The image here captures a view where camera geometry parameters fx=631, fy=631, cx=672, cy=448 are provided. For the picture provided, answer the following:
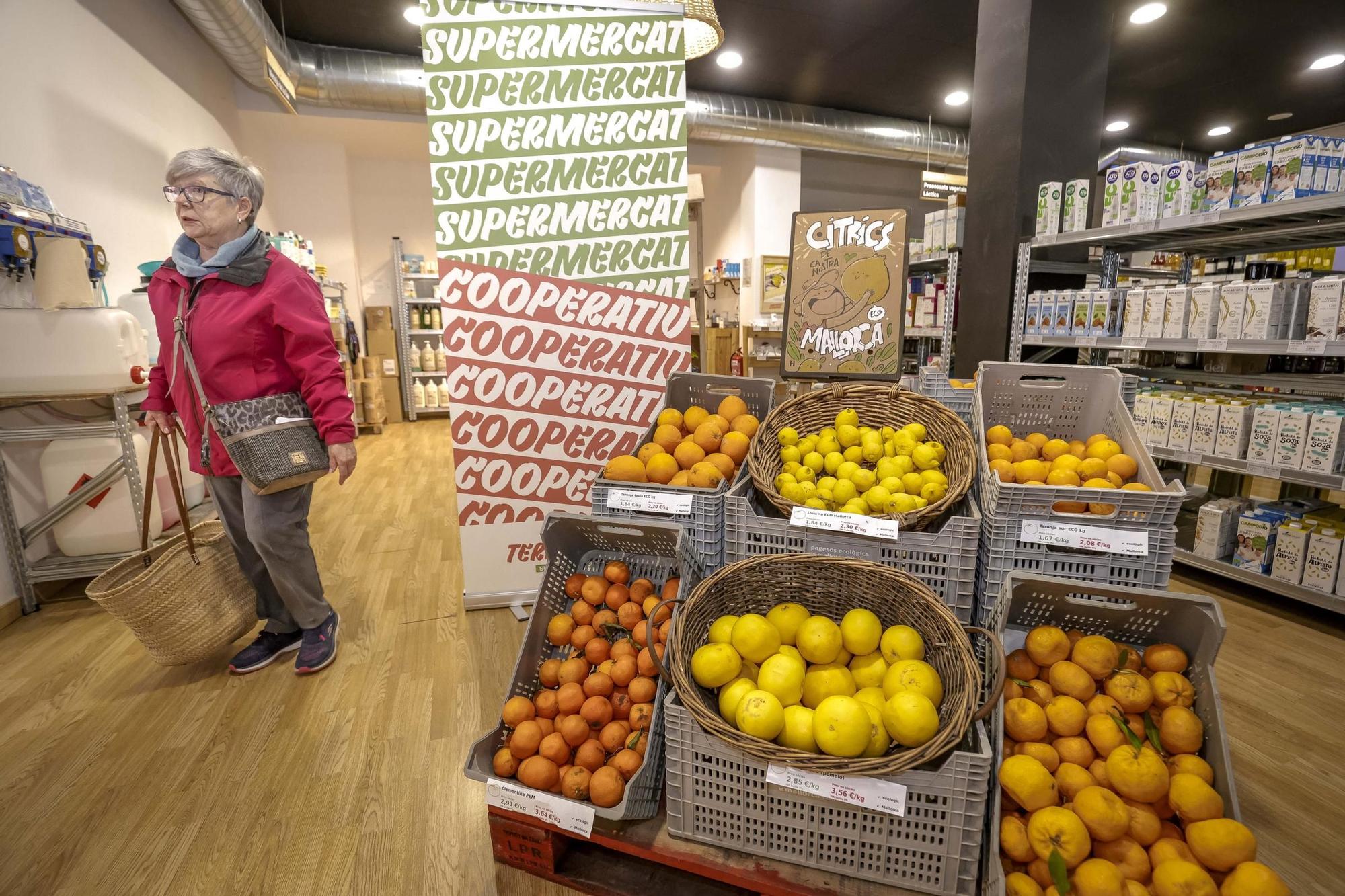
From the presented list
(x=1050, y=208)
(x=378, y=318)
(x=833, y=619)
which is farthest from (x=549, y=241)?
(x=378, y=318)

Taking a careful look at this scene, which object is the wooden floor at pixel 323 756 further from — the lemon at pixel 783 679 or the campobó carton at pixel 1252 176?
the campobó carton at pixel 1252 176

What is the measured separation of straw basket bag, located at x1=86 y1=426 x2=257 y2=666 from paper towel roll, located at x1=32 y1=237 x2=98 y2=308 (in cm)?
117

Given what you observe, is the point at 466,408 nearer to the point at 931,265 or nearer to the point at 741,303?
the point at 931,265

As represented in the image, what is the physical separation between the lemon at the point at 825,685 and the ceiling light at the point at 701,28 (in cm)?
284

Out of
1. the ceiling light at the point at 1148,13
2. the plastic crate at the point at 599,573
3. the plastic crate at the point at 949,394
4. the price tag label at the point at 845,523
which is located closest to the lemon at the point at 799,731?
the plastic crate at the point at 599,573

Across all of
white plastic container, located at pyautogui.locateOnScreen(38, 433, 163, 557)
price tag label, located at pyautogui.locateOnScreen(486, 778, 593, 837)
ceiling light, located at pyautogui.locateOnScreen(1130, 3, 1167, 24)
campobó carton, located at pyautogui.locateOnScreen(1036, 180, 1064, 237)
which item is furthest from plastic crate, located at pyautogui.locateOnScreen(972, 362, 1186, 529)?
ceiling light, located at pyautogui.locateOnScreen(1130, 3, 1167, 24)

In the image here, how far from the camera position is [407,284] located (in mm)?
8258

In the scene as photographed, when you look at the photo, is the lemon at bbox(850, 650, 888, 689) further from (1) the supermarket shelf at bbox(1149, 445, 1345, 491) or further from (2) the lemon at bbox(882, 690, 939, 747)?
(1) the supermarket shelf at bbox(1149, 445, 1345, 491)

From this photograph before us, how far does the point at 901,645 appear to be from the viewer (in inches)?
48.4

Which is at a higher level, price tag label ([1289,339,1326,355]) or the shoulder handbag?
price tag label ([1289,339,1326,355])

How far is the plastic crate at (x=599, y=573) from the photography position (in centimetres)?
131

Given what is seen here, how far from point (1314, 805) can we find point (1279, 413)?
5.61ft

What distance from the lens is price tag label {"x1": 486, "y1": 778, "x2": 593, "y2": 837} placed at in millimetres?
1235

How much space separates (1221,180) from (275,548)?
4.02m
